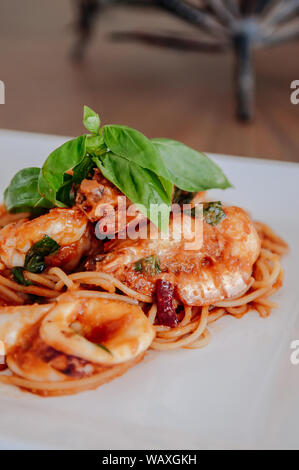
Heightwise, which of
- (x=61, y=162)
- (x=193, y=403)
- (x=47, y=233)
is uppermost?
(x=61, y=162)

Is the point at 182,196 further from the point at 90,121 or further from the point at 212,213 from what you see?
the point at 90,121

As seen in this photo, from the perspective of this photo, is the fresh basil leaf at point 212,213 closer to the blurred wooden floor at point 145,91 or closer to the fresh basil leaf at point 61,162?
the fresh basil leaf at point 61,162

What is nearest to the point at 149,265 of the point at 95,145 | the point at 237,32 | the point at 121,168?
the point at 121,168

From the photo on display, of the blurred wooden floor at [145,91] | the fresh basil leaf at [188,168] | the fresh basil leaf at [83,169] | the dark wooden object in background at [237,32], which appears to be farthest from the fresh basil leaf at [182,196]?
the dark wooden object in background at [237,32]

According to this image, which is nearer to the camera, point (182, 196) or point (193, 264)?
point (193, 264)

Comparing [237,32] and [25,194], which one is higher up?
[237,32]
